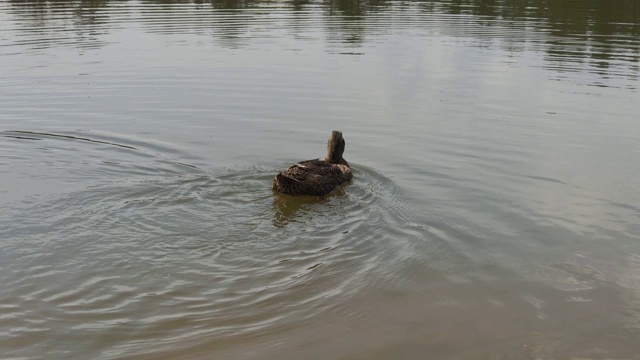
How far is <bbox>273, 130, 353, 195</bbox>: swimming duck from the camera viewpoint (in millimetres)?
9430

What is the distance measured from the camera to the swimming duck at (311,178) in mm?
9430

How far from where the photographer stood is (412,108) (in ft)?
48.5

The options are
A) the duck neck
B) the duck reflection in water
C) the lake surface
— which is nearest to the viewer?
the lake surface

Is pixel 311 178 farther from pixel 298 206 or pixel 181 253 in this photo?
pixel 181 253

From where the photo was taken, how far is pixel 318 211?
922 cm

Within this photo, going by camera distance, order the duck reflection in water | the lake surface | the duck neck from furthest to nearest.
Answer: the duck neck → the duck reflection in water → the lake surface

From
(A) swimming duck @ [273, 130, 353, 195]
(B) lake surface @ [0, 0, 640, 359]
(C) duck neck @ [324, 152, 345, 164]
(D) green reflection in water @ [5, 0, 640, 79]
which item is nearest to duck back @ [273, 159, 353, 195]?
(A) swimming duck @ [273, 130, 353, 195]

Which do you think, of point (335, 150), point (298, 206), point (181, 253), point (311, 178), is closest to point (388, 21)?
point (335, 150)

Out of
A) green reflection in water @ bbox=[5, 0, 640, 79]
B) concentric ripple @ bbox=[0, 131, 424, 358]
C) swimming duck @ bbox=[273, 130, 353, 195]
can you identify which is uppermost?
green reflection in water @ bbox=[5, 0, 640, 79]

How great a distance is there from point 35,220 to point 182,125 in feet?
16.7

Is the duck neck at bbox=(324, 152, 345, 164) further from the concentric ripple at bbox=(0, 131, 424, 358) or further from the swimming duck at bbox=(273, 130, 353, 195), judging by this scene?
the concentric ripple at bbox=(0, 131, 424, 358)

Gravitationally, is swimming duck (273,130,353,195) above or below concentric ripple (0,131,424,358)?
above

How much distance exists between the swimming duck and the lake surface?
15 cm

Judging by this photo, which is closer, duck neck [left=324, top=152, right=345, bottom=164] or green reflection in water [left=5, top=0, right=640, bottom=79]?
duck neck [left=324, top=152, right=345, bottom=164]
